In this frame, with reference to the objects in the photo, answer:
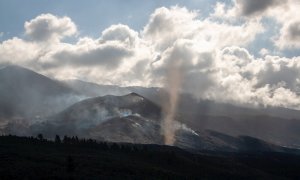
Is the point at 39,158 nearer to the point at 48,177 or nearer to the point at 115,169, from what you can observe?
the point at 115,169

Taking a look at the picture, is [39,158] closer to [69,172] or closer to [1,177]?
[69,172]

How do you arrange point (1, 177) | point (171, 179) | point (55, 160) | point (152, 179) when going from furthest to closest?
point (171, 179) < point (55, 160) < point (152, 179) < point (1, 177)

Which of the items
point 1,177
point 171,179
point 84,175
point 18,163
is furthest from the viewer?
point 171,179

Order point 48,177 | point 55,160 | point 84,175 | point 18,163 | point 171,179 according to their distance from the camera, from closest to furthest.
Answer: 1. point 48,177
2. point 84,175
3. point 18,163
4. point 55,160
5. point 171,179

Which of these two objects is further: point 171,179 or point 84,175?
point 171,179

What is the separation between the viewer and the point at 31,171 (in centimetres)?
10831

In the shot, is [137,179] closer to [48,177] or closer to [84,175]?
[84,175]

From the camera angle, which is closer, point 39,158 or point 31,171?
point 31,171

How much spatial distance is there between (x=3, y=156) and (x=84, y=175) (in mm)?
34843

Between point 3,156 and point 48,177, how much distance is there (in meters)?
38.5

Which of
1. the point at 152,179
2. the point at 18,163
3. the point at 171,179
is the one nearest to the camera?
the point at 18,163

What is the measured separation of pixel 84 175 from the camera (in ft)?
373

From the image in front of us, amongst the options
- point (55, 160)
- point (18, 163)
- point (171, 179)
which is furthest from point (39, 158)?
point (171, 179)

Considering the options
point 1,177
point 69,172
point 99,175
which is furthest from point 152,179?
point 1,177
